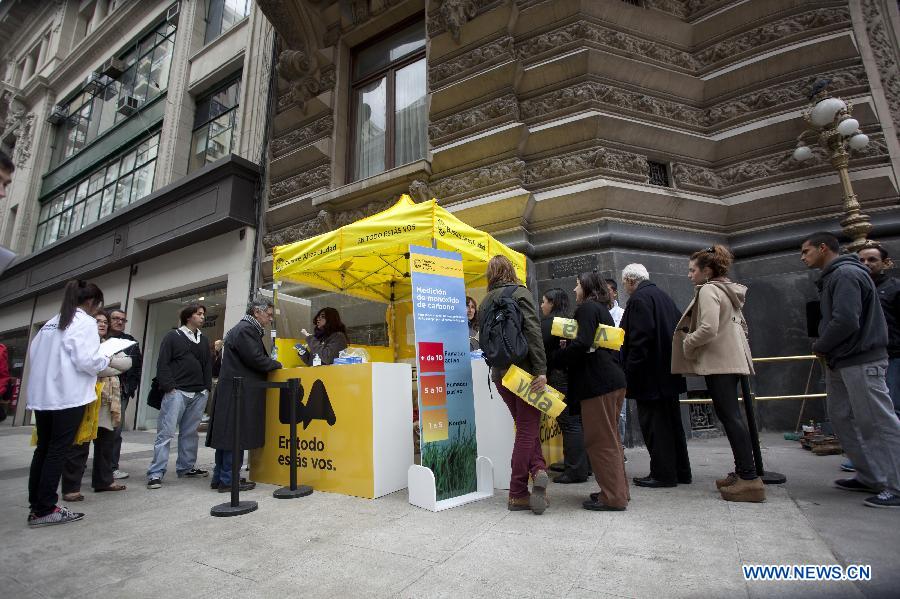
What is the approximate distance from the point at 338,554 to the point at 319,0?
39.7 ft

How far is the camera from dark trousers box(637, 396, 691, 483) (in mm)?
4176

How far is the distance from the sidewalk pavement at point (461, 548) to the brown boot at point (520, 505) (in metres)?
0.11

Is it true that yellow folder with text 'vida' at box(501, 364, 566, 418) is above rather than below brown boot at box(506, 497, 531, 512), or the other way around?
above

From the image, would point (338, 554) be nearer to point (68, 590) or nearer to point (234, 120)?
point (68, 590)

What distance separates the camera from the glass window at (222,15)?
13766 mm

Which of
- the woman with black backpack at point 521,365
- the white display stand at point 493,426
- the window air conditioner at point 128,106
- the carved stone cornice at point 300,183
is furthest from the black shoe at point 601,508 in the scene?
the window air conditioner at point 128,106

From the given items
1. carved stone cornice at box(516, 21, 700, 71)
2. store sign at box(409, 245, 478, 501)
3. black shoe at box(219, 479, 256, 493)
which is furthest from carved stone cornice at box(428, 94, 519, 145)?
black shoe at box(219, 479, 256, 493)

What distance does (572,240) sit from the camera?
734cm

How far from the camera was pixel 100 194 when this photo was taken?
53.6 ft

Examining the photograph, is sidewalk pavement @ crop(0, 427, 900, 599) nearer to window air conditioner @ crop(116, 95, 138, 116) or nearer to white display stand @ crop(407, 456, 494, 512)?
white display stand @ crop(407, 456, 494, 512)

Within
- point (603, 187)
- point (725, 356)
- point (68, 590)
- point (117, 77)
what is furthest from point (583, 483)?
point (117, 77)

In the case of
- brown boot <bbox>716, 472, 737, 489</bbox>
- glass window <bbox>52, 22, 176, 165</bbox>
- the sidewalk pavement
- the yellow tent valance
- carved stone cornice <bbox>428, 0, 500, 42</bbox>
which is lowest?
the sidewalk pavement

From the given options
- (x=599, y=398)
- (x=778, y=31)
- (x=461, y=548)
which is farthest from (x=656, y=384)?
(x=778, y=31)

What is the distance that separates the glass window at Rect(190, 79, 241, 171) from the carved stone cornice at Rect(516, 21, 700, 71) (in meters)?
8.77
